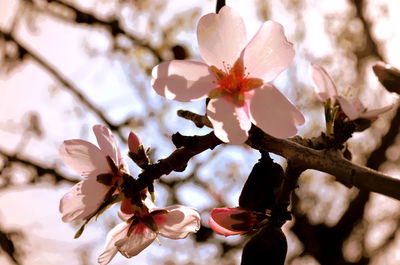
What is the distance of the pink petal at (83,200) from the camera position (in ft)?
3.08

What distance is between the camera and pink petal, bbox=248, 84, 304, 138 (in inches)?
31.7

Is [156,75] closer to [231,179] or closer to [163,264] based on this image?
[231,179]

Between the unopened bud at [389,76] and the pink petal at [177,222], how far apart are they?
1.55ft

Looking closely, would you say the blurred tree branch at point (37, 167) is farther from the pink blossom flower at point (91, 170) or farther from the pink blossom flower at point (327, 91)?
the pink blossom flower at point (327, 91)

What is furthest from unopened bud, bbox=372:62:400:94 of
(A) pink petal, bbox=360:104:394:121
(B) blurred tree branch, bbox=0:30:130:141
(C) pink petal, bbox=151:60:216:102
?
(B) blurred tree branch, bbox=0:30:130:141

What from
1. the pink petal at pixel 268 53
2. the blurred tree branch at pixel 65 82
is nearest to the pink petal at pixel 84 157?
the pink petal at pixel 268 53

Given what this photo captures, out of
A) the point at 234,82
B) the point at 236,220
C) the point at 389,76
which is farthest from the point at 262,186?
the point at 389,76

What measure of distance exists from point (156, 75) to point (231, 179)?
3552 millimetres

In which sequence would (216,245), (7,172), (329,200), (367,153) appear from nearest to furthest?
Result: 1. (7,172)
2. (216,245)
3. (367,153)
4. (329,200)

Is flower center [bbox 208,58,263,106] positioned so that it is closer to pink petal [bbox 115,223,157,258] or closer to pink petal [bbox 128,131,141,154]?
pink petal [bbox 128,131,141,154]

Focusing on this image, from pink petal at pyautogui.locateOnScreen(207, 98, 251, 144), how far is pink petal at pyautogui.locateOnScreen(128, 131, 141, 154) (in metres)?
0.24

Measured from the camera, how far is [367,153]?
475cm

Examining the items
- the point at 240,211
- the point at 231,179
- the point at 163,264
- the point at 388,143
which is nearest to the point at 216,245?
the point at 231,179

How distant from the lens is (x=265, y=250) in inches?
33.6
